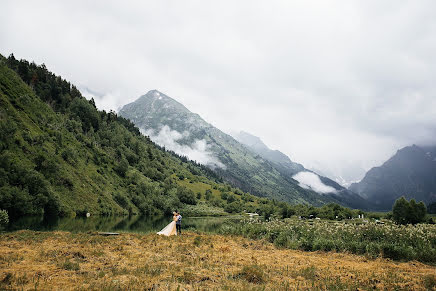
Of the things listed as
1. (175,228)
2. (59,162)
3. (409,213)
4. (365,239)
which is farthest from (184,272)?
(409,213)

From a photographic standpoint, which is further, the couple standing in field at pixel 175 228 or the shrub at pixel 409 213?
the shrub at pixel 409 213

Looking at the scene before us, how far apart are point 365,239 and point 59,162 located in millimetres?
97660

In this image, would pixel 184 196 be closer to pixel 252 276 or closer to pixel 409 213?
pixel 409 213

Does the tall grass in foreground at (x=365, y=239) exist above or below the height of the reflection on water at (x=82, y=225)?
above

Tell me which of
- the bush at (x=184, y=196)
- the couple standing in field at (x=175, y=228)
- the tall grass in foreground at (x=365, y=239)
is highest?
the tall grass in foreground at (x=365, y=239)

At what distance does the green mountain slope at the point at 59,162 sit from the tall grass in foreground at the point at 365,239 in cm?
6516

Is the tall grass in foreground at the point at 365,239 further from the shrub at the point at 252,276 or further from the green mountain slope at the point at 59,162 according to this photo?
the green mountain slope at the point at 59,162

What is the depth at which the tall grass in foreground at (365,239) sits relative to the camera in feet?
74.9

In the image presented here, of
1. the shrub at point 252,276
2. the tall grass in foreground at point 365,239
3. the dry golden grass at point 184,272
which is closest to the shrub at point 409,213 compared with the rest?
the tall grass in foreground at point 365,239

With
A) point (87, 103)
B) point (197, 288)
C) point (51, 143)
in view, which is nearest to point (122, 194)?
point (51, 143)

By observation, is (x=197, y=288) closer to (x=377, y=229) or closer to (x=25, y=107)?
(x=377, y=229)

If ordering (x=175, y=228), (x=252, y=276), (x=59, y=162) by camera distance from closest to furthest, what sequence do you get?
1. (x=252, y=276)
2. (x=175, y=228)
3. (x=59, y=162)

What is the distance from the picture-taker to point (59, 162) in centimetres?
9231

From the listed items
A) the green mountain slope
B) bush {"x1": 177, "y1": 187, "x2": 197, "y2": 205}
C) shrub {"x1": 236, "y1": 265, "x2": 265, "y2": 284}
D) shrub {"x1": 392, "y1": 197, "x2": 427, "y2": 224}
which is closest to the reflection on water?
the green mountain slope
